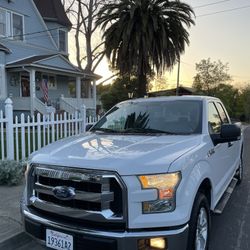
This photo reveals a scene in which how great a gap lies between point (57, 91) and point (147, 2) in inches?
529

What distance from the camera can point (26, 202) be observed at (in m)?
3.66

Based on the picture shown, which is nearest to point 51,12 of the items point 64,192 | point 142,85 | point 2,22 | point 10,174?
point 2,22

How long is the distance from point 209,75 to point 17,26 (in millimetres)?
38686

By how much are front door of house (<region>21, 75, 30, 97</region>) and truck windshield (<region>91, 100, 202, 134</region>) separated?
742 inches

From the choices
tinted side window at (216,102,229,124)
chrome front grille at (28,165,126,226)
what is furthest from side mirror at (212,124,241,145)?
chrome front grille at (28,165,126,226)

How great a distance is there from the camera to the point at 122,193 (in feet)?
9.67

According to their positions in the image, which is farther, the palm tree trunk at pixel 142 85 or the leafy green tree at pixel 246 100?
the leafy green tree at pixel 246 100

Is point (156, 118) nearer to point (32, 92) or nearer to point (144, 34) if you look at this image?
Result: point (144, 34)

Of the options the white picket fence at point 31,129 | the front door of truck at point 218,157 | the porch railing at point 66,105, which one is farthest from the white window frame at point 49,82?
the front door of truck at point 218,157

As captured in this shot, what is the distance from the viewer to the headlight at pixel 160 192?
298cm

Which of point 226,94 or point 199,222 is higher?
point 226,94

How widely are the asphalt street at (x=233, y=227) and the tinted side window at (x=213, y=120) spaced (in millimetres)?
1293

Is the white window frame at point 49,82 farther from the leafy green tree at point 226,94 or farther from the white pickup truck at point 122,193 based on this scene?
the leafy green tree at point 226,94

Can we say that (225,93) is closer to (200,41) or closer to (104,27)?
(200,41)
